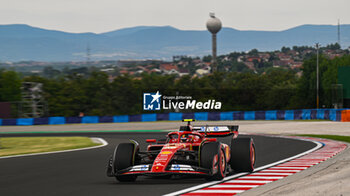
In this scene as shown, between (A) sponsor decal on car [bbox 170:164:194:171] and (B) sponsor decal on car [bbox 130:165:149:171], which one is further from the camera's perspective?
(B) sponsor decal on car [bbox 130:165:149:171]

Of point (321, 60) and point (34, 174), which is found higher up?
point (321, 60)

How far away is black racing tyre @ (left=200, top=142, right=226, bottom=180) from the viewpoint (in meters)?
Result: 11.3

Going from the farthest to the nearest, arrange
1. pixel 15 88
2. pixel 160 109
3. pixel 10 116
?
pixel 15 88, pixel 160 109, pixel 10 116

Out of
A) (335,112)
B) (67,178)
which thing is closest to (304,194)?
(67,178)

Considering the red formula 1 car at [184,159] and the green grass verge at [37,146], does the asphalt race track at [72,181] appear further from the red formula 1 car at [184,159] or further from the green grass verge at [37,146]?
the green grass verge at [37,146]

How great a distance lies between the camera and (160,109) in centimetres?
7294

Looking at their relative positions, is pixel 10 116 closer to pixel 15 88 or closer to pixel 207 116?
pixel 15 88

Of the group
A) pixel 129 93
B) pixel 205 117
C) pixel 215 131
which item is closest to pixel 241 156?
pixel 215 131

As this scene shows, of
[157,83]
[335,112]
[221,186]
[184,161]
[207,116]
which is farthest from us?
[157,83]

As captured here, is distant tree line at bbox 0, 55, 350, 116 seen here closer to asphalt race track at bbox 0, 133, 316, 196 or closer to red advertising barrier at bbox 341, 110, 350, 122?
red advertising barrier at bbox 341, 110, 350, 122

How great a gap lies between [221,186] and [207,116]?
153 feet

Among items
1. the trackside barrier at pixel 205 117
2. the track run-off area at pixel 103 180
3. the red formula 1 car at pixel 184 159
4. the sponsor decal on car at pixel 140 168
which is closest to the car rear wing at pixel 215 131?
the red formula 1 car at pixel 184 159

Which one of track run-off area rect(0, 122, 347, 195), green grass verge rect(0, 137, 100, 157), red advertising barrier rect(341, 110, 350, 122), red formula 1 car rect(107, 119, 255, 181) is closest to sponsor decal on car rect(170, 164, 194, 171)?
red formula 1 car rect(107, 119, 255, 181)

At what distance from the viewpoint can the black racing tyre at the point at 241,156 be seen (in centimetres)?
Result: 1315
